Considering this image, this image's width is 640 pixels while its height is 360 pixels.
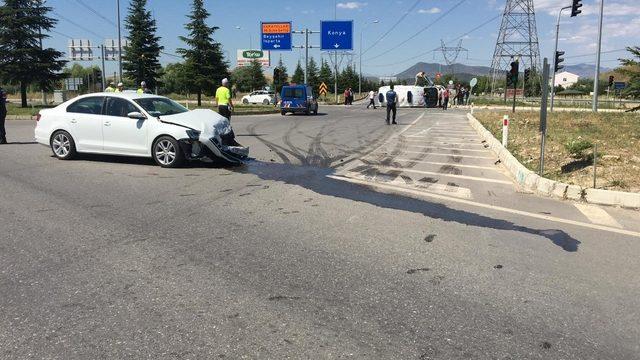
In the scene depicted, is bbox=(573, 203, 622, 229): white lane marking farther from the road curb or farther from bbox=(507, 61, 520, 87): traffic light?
bbox=(507, 61, 520, 87): traffic light

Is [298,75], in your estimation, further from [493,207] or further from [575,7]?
[493,207]

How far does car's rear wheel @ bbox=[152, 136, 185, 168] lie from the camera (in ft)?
33.9

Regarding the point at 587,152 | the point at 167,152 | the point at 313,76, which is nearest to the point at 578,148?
the point at 587,152

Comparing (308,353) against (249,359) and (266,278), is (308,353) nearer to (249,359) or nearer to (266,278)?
(249,359)

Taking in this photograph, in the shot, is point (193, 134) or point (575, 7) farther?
point (575, 7)

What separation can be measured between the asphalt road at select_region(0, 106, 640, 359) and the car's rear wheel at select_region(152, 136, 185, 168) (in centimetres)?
120

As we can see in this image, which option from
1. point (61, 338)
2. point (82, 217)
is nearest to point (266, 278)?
point (61, 338)

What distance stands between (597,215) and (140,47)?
156ft

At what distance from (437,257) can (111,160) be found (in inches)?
344

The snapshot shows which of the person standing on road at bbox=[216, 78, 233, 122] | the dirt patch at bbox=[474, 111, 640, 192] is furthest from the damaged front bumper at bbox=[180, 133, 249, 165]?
the dirt patch at bbox=[474, 111, 640, 192]

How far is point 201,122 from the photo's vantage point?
34.4ft

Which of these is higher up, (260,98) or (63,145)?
(260,98)

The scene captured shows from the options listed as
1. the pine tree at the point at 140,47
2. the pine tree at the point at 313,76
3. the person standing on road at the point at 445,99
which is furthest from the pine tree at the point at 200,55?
the pine tree at the point at 313,76

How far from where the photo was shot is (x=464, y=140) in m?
17.7
